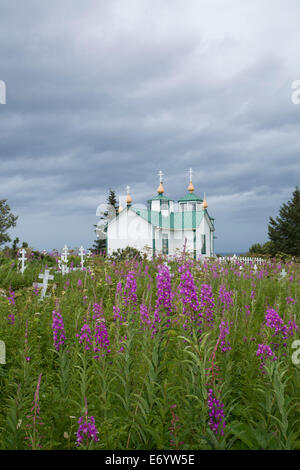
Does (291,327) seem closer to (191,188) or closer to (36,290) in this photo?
(36,290)

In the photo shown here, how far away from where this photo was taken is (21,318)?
6.07m

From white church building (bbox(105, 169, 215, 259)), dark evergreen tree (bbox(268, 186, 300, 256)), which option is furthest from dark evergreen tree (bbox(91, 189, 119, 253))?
dark evergreen tree (bbox(268, 186, 300, 256))

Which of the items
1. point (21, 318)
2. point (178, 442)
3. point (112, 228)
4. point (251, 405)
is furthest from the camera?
point (112, 228)

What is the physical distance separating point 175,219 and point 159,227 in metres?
4.69

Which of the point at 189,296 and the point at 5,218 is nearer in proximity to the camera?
the point at 189,296

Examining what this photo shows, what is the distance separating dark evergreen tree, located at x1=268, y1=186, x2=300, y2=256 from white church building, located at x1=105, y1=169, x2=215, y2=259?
9207mm

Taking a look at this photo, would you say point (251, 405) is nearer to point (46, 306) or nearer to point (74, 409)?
point (74, 409)

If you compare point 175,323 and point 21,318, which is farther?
point 21,318

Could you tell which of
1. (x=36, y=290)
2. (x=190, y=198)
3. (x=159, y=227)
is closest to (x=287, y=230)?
(x=190, y=198)

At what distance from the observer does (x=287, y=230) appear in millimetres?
51688

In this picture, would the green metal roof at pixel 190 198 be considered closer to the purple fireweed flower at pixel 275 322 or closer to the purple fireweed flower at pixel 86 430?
the purple fireweed flower at pixel 275 322

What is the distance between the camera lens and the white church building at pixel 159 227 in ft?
132
